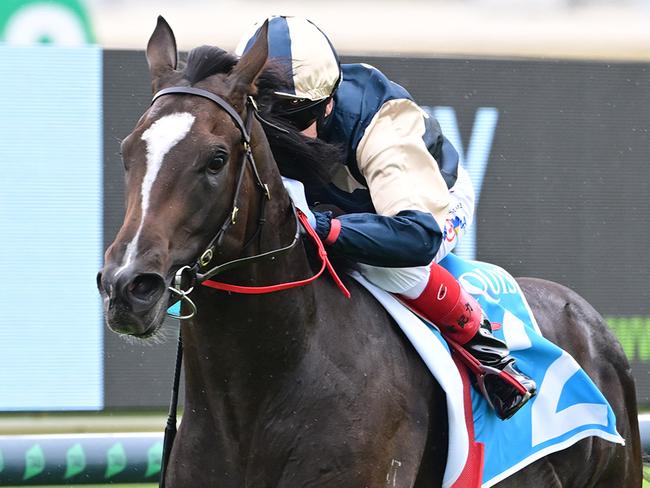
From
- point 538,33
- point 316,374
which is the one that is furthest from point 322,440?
point 538,33

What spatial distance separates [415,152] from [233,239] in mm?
646

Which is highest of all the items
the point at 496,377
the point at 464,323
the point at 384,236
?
the point at 384,236

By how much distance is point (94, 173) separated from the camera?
17.6ft

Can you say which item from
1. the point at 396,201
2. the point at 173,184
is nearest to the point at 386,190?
the point at 396,201

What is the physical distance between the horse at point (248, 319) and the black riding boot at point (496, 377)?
0.17 m

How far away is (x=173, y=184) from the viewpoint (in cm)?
225

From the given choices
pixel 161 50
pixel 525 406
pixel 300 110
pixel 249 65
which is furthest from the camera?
pixel 525 406

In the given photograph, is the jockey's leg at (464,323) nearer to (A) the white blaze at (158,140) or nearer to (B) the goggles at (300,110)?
(B) the goggles at (300,110)

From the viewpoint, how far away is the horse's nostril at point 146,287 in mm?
2113

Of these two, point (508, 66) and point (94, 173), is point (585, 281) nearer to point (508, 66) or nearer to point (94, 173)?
point (508, 66)

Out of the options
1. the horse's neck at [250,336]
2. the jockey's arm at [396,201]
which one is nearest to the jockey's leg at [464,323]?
the jockey's arm at [396,201]

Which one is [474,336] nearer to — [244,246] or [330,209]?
[330,209]

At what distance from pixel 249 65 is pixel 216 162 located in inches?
11.6

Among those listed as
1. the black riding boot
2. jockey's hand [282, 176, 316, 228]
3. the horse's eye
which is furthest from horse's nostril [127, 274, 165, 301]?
the black riding boot
